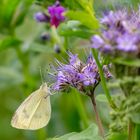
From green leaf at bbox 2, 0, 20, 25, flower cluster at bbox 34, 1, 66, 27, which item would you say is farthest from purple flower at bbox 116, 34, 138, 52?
green leaf at bbox 2, 0, 20, 25

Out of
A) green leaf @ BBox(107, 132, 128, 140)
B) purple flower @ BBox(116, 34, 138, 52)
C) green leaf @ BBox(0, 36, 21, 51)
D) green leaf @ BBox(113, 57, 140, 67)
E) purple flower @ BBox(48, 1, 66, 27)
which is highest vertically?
purple flower @ BBox(48, 1, 66, 27)

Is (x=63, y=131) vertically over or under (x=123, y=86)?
under

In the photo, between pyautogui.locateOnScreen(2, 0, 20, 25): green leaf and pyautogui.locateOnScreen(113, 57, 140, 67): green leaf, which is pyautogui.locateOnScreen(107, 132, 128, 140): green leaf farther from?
pyautogui.locateOnScreen(2, 0, 20, 25): green leaf

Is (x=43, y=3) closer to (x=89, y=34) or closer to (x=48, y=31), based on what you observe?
(x=48, y=31)

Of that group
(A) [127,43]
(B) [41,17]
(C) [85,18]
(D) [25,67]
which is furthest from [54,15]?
(A) [127,43]

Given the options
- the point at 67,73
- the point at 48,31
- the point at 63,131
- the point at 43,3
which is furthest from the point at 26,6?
the point at 67,73
